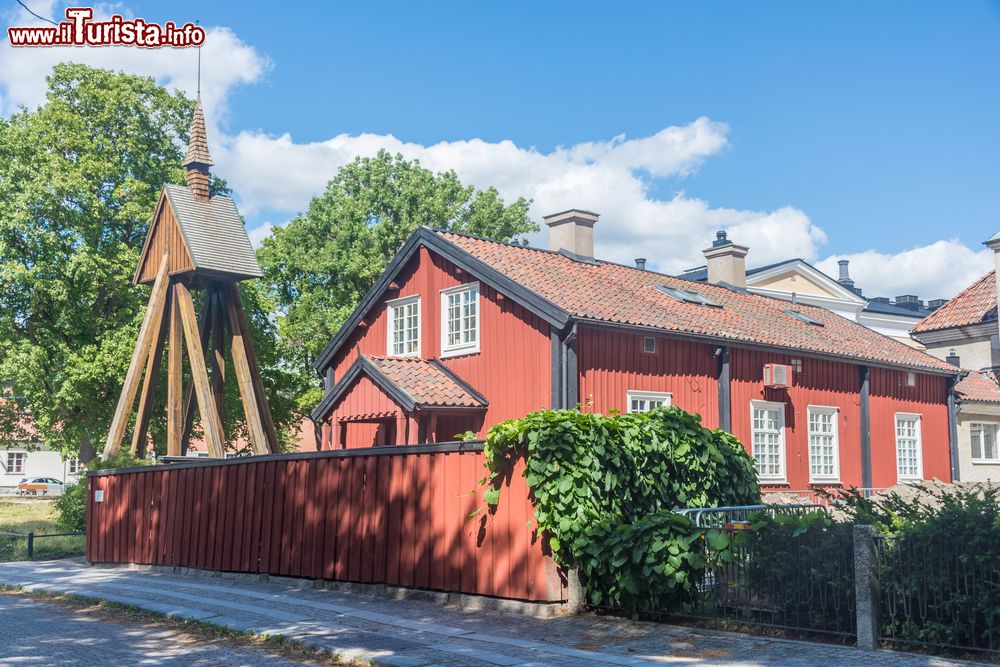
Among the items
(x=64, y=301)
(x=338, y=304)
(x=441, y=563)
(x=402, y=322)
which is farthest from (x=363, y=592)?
(x=338, y=304)

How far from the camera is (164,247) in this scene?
2405 cm

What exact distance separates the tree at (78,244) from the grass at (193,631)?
19.1m

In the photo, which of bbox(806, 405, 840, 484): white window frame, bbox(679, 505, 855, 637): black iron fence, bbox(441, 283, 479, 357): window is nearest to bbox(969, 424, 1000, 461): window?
bbox(806, 405, 840, 484): white window frame

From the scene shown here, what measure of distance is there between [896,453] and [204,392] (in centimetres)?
1776

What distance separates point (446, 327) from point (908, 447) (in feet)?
44.8

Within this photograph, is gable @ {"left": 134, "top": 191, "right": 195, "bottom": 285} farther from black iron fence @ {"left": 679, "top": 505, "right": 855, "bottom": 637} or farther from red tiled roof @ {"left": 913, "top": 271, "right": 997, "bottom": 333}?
→ red tiled roof @ {"left": 913, "top": 271, "right": 997, "bottom": 333}

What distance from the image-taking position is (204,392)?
22.2 m

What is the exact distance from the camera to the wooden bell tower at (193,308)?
74.8 feet

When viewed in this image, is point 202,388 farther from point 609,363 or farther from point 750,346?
point 750,346

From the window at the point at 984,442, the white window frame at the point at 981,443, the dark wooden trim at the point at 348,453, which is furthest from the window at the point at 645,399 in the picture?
the window at the point at 984,442

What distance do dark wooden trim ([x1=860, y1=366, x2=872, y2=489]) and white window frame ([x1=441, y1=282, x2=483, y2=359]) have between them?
10863 millimetres

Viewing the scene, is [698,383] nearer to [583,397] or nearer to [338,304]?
[583,397]

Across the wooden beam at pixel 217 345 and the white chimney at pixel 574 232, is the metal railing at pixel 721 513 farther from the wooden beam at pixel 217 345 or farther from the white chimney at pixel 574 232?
the wooden beam at pixel 217 345

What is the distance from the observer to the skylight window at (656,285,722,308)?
23703 mm
